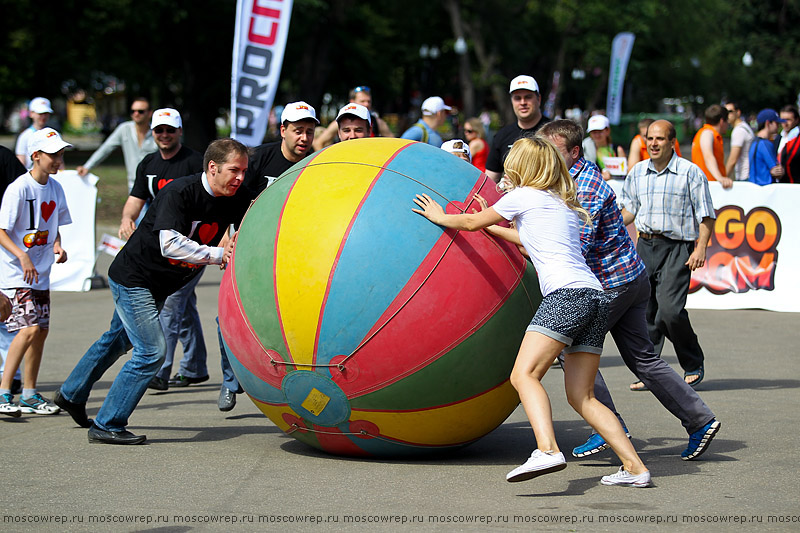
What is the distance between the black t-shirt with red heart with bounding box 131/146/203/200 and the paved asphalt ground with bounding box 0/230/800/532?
1.68 meters

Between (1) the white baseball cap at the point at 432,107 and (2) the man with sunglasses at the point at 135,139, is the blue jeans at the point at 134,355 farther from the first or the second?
(2) the man with sunglasses at the point at 135,139

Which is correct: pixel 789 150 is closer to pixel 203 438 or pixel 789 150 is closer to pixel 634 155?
pixel 634 155

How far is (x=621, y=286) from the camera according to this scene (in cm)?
594

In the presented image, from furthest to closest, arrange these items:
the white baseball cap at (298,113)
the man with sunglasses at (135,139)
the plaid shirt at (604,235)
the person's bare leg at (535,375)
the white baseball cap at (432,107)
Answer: the man with sunglasses at (135,139) < the white baseball cap at (432,107) < the white baseball cap at (298,113) < the plaid shirt at (604,235) < the person's bare leg at (535,375)

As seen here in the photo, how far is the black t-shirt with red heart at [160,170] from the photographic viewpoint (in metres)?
8.36

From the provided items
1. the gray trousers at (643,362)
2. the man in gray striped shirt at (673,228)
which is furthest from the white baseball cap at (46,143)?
the man in gray striped shirt at (673,228)

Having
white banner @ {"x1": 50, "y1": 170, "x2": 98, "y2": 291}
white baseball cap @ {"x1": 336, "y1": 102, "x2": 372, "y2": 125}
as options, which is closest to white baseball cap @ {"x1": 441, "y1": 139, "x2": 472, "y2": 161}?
white baseball cap @ {"x1": 336, "y1": 102, "x2": 372, "y2": 125}

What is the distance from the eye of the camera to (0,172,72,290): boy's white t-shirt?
7.41m

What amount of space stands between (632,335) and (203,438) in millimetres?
2717

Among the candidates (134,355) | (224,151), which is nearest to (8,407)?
(134,355)

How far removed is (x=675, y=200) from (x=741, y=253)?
4656 mm

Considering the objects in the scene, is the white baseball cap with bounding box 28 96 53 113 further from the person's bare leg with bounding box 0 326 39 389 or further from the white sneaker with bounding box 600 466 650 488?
the white sneaker with bounding box 600 466 650 488

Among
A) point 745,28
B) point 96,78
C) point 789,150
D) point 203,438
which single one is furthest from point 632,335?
point 745,28

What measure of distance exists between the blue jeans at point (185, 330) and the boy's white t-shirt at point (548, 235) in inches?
143
